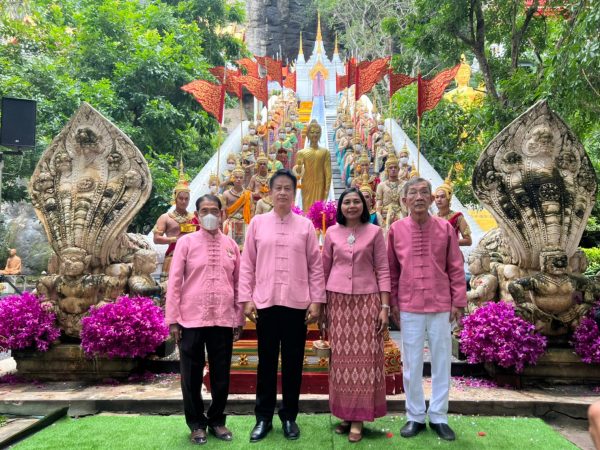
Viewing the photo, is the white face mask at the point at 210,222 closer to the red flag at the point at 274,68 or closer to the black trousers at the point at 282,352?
the black trousers at the point at 282,352

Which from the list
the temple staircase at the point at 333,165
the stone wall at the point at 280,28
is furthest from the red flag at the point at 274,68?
the stone wall at the point at 280,28

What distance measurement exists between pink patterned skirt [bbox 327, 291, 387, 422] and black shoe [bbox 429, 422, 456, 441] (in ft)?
1.13

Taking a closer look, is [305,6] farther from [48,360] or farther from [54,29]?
[48,360]

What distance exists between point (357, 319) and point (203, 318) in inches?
35.7

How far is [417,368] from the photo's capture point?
3.18 metres

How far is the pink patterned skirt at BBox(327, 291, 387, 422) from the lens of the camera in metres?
3.10

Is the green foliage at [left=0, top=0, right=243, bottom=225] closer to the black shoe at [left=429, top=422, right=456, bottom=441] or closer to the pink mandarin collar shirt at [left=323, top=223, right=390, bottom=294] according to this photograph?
the pink mandarin collar shirt at [left=323, top=223, right=390, bottom=294]

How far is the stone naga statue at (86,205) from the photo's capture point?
15.2ft

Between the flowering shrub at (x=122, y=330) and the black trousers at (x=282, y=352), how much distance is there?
1.69 meters

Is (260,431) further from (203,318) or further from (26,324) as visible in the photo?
(26,324)

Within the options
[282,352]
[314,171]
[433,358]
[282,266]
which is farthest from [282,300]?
[314,171]

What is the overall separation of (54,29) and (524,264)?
13.1 m

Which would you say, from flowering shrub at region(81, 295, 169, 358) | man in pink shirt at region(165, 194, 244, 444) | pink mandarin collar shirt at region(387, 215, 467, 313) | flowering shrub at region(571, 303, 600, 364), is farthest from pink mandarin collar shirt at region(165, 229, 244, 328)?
flowering shrub at region(571, 303, 600, 364)

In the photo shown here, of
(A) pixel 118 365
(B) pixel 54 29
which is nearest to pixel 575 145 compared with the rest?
(A) pixel 118 365
